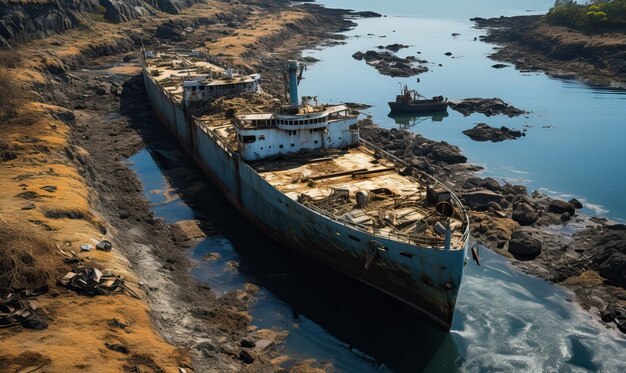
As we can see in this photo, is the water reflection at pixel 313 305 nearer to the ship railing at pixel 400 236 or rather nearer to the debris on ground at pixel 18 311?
the ship railing at pixel 400 236

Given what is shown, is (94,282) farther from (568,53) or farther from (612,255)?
(568,53)

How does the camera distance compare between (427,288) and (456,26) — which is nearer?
(427,288)

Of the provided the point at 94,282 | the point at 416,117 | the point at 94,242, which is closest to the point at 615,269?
the point at 94,282

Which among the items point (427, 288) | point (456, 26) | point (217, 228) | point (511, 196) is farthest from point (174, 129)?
point (456, 26)

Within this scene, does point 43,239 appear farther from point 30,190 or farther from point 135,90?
point 135,90

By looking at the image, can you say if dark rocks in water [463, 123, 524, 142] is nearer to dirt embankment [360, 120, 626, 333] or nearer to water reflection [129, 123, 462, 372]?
dirt embankment [360, 120, 626, 333]

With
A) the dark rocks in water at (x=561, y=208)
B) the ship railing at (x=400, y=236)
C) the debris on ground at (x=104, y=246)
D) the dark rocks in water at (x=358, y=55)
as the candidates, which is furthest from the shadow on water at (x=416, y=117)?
the debris on ground at (x=104, y=246)

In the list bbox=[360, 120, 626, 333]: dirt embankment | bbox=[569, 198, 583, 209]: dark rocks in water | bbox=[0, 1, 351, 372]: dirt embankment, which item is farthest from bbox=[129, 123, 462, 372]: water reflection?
bbox=[569, 198, 583, 209]: dark rocks in water
